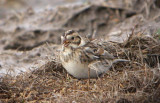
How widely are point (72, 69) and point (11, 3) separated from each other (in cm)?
959

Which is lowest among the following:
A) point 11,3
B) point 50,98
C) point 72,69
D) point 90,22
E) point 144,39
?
point 50,98

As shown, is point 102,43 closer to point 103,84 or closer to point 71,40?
point 71,40

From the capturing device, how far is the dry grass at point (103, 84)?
16.3ft

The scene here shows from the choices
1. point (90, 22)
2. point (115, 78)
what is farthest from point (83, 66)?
point (90, 22)

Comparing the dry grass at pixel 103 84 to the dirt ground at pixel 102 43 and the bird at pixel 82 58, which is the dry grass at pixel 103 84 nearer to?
the dirt ground at pixel 102 43

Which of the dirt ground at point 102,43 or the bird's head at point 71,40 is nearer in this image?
the dirt ground at point 102,43

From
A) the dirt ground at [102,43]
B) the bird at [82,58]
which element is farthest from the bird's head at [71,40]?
the dirt ground at [102,43]

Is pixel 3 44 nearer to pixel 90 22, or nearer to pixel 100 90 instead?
pixel 90 22

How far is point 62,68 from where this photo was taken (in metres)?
6.53

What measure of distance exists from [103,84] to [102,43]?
1446mm

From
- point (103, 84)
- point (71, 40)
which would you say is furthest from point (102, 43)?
point (103, 84)

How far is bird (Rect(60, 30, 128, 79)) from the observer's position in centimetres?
584

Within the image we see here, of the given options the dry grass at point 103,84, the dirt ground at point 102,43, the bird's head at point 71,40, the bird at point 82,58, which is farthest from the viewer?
the bird's head at point 71,40

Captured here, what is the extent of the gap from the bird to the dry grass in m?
0.15
